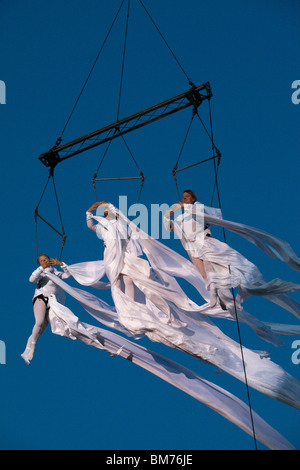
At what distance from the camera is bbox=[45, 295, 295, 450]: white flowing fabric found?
10227 millimetres

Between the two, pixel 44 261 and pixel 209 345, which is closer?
pixel 209 345

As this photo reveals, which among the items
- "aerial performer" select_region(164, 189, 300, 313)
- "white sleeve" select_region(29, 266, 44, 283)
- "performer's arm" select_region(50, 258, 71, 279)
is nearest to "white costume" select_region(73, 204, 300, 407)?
"performer's arm" select_region(50, 258, 71, 279)

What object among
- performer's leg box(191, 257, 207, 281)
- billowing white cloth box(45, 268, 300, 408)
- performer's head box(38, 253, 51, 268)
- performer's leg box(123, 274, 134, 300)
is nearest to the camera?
billowing white cloth box(45, 268, 300, 408)

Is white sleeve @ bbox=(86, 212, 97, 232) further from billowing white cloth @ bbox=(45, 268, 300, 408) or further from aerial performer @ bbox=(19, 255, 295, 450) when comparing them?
billowing white cloth @ bbox=(45, 268, 300, 408)

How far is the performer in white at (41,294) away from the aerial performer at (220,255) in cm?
164

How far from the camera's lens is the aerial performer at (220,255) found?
961cm

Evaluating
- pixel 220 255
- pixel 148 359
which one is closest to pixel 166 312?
pixel 148 359

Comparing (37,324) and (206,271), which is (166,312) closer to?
(206,271)

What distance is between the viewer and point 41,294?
10.7 meters

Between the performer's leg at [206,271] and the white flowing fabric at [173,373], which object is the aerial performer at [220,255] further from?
the white flowing fabric at [173,373]

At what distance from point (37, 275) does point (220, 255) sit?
2.29 meters
